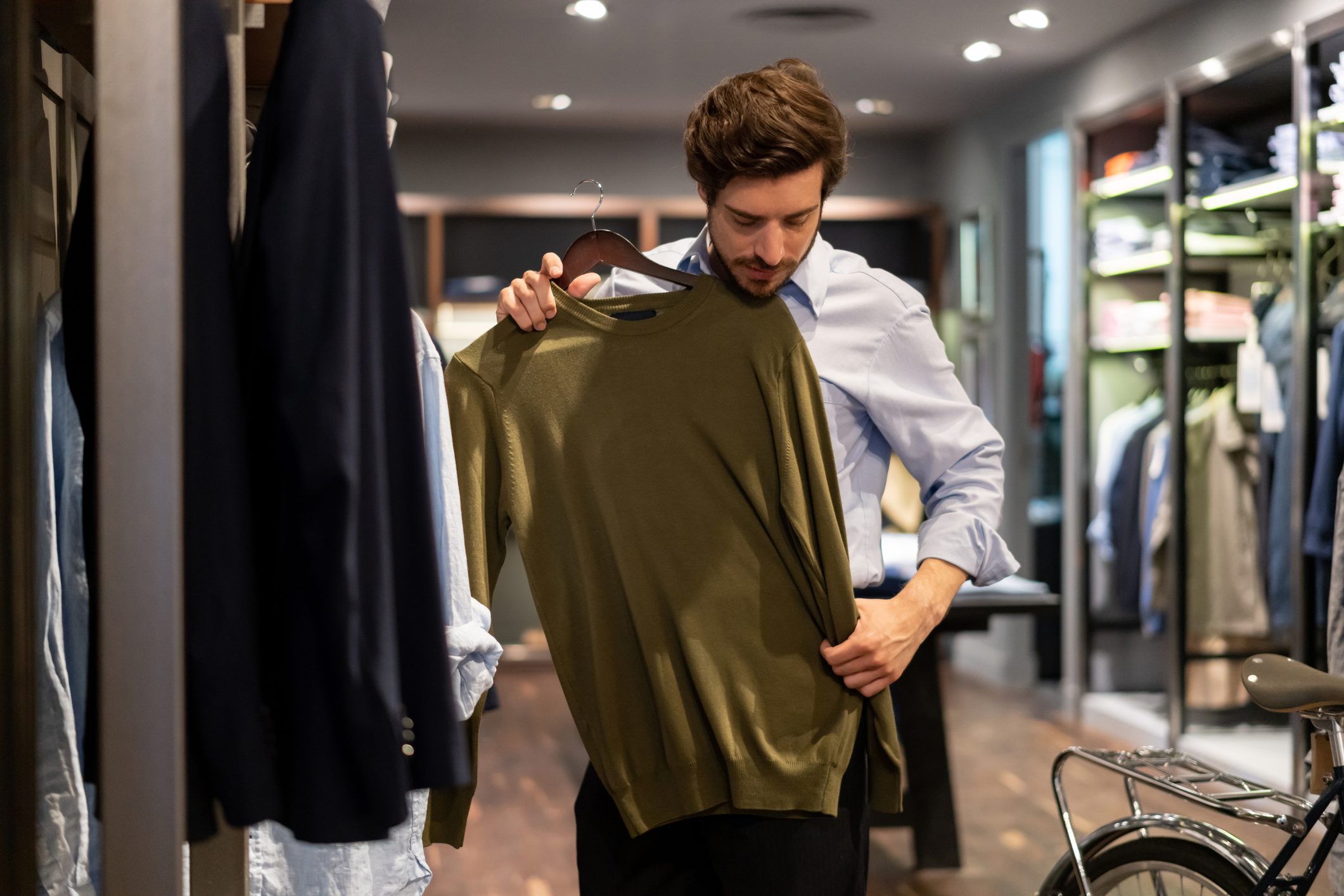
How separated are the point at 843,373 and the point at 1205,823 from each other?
3.25 feet

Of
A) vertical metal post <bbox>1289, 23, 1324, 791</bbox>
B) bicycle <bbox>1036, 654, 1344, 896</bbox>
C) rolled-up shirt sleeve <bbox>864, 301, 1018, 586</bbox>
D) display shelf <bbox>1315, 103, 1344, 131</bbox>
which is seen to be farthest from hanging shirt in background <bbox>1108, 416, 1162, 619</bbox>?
rolled-up shirt sleeve <bbox>864, 301, 1018, 586</bbox>

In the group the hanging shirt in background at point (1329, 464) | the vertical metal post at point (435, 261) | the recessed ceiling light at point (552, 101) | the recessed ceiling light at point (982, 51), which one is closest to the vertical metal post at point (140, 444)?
the hanging shirt in background at point (1329, 464)

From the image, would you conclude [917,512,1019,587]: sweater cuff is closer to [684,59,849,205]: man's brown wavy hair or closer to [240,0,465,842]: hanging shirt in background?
[684,59,849,205]: man's brown wavy hair

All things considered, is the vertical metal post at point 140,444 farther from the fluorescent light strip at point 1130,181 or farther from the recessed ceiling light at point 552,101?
the recessed ceiling light at point 552,101

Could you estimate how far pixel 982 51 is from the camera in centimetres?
540

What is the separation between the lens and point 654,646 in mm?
1427

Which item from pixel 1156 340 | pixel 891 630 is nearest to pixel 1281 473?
pixel 1156 340

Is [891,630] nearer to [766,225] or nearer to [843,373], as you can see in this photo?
[843,373]

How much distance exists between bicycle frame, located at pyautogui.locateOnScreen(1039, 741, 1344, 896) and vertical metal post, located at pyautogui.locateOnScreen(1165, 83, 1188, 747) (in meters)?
2.81

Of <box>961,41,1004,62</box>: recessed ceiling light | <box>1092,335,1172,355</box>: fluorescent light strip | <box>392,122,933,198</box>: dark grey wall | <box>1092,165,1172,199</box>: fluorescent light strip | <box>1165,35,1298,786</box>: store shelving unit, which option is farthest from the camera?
<box>392,122,933,198</box>: dark grey wall

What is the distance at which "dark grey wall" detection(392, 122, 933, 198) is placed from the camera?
23.3 ft

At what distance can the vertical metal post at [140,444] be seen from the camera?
845mm

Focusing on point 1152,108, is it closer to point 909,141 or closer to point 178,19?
point 909,141

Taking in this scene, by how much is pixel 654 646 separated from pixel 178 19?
2.71 ft
